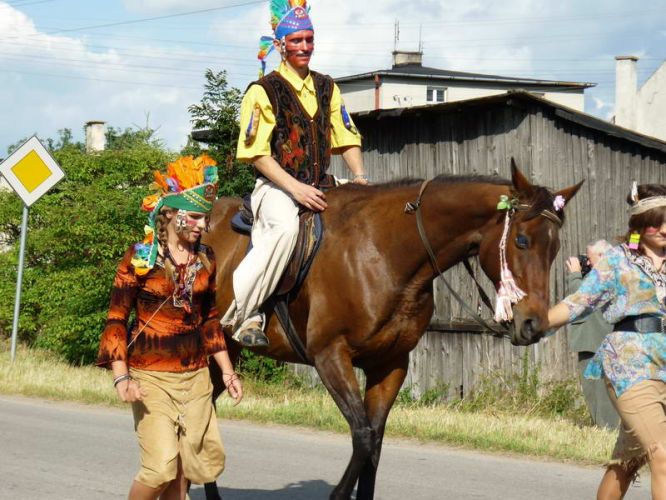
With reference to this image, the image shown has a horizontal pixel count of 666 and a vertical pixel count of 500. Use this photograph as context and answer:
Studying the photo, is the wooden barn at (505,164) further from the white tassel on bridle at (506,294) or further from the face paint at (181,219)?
the face paint at (181,219)

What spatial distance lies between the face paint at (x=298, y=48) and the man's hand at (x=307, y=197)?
858 millimetres

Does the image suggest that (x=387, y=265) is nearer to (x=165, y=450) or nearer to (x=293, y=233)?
(x=293, y=233)

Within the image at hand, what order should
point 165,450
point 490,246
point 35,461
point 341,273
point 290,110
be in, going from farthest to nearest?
1. point 35,461
2. point 290,110
3. point 341,273
4. point 490,246
5. point 165,450

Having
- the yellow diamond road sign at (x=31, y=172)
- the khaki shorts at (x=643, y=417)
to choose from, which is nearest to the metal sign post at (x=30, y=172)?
the yellow diamond road sign at (x=31, y=172)

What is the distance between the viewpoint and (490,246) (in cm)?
679

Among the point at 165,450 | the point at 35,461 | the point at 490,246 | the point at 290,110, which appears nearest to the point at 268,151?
the point at 290,110

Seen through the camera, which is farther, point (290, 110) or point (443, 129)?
point (443, 129)

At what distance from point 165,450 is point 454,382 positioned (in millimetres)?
9014

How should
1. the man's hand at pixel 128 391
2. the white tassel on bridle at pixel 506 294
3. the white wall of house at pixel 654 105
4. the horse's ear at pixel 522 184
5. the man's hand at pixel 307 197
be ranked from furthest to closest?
the white wall of house at pixel 654 105
the man's hand at pixel 307 197
the horse's ear at pixel 522 184
the white tassel on bridle at pixel 506 294
the man's hand at pixel 128 391

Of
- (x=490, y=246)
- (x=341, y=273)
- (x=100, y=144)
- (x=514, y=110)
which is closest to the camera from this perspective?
(x=490, y=246)

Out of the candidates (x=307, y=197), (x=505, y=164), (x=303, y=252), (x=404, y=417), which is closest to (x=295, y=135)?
(x=307, y=197)

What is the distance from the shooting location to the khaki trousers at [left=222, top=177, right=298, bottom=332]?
7.36m

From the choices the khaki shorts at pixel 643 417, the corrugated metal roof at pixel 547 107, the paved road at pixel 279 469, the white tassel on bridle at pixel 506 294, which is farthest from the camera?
the corrugated metal roof at pixel 547 107

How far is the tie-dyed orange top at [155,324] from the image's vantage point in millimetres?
5820
